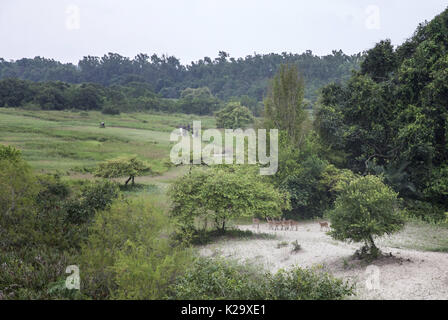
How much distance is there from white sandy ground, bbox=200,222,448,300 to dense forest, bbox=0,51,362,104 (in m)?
72.4

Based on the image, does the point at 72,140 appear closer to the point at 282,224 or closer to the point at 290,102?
the point at 290,102

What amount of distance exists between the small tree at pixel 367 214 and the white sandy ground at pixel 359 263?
3.39ft

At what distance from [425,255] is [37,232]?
14.3m

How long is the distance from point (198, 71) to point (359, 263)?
421ft

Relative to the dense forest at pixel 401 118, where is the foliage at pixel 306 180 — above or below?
below

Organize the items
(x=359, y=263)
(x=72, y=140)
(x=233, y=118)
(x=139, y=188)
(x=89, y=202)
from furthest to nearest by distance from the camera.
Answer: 1. (x=233, y=118)
2. (x=72, y=140)
3. (x=139, y=188)
4. (x=89, y=202)
5. (x=359, y=263)

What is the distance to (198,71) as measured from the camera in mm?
134750

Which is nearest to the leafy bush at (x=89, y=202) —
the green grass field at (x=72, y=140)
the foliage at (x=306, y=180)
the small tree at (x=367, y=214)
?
the green grass field at (x=72, y=140)

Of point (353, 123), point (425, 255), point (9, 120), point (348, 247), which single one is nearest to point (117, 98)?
point (9, 120)

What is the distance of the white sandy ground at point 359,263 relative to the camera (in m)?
9.85

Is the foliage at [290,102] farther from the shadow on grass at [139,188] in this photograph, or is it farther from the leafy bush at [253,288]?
the leafy bush at [253,288]

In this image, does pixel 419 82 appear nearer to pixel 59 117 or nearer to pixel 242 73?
pixel 59 117

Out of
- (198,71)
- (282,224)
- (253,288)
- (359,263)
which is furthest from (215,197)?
(198,71)

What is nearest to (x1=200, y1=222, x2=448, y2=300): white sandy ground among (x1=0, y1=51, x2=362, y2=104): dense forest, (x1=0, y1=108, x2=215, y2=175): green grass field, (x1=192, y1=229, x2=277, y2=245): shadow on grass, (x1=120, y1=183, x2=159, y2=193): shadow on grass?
(x1=192, y1=229, x2=277, y2=245): shadow on grass
